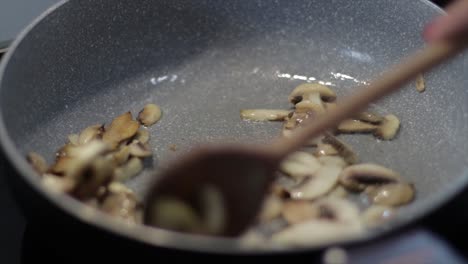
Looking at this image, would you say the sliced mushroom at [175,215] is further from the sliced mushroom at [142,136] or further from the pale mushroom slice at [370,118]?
the pale mushroom slice at [370,118]

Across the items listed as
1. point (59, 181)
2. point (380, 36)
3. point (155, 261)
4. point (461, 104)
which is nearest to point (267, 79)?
point (380, 36)

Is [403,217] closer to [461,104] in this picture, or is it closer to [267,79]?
[461,104]

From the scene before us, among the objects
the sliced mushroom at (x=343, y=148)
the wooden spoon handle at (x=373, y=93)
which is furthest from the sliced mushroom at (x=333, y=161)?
the wooden spoon handle at (x=373, y=93)

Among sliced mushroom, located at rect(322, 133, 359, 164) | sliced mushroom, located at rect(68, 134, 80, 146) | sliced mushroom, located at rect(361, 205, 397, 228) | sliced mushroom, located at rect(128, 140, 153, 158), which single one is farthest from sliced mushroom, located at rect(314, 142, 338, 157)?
sliced mushroom, located at rect(68, 134, 80, 146)

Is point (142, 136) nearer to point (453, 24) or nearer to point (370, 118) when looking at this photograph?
point (370, 118)

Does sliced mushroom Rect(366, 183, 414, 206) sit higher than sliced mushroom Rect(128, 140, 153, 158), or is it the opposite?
sliced mushroom Rect(128, 140, 153, 158)

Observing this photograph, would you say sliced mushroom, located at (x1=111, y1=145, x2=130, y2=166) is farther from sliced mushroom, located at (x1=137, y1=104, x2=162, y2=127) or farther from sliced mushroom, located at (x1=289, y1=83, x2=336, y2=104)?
sliced mushroom, located at (x1=289, y1=83, x2=336, y2=104)

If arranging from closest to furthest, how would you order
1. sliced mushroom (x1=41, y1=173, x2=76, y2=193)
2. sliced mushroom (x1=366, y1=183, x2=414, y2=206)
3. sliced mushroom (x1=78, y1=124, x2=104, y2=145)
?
sliced mushroom (x1=41, y1=173, x2=76, y2=193), sliced mushroom (x1=366, y1=183, x2=414, y2=206), sliced mushroom (x1=78, y1=124, x2=104, y2=145)
